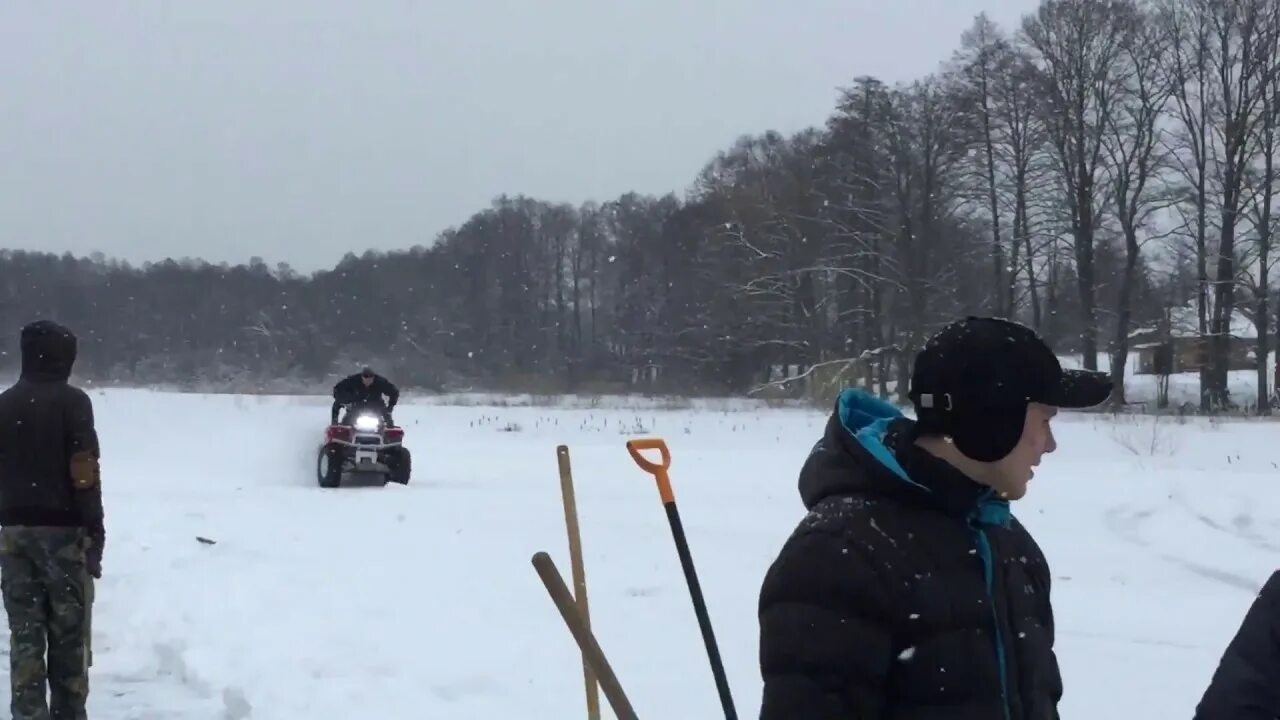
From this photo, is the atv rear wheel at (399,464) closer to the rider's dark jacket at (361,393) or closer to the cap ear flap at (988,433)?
the rider's dark jacket at (361,393)

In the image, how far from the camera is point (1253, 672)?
2.43m

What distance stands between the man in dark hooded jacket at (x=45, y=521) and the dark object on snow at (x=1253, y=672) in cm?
478

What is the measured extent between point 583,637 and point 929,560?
1.22m

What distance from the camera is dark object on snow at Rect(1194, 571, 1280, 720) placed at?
240 cm

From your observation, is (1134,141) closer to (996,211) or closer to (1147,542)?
(996,211)

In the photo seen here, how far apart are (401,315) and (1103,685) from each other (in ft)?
274

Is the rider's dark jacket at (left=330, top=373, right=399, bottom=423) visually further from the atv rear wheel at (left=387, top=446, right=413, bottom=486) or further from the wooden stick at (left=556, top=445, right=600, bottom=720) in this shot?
the wooden stick at (left=556, top=445, right=600, bottom=720)

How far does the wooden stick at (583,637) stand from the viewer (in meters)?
3.01

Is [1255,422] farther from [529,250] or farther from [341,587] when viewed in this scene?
[529,250]

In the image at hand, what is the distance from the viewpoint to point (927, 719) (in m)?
2.04

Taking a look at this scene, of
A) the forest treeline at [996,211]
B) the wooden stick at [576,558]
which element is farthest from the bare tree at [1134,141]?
the wooden stick at [576,558]

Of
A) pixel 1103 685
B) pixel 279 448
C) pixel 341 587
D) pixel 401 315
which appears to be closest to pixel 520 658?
pixel 341 587

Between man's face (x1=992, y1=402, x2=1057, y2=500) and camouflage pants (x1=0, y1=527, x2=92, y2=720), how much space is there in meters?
4.74

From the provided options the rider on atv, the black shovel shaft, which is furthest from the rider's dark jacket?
the black shovel shaft
